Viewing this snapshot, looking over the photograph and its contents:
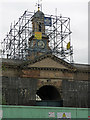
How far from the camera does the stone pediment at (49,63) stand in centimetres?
4031

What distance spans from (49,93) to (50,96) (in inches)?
23.2

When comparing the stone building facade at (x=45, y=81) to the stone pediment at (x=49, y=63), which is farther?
the stone pediment at (x=49, y=63)

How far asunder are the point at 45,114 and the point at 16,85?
A: 14304mm

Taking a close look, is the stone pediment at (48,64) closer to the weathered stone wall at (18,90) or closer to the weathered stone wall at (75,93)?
the weathered stone wall at (75,93)

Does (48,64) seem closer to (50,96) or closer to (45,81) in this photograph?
(45,81)

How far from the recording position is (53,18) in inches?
1785

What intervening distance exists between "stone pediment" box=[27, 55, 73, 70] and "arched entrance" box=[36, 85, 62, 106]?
3.41 m

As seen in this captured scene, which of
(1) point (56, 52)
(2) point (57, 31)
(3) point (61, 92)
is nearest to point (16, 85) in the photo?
(3) point (61, 92)

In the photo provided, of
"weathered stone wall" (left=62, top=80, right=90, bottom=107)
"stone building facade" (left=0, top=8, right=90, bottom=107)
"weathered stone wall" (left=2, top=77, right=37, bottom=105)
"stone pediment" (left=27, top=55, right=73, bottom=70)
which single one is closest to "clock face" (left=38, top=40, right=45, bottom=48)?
"stone building facade" (left=0, top=8, right=90, bottom=107)

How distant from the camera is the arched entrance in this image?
39.5 meters

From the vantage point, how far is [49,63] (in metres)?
41.2

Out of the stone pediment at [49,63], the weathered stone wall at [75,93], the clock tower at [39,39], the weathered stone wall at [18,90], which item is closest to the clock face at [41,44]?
the clock tower at [39,39]

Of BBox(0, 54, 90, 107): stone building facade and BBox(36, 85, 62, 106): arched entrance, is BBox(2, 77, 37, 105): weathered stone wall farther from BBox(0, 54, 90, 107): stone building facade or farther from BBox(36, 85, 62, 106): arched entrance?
BBox(36, 85, 62, 106): arched entrance

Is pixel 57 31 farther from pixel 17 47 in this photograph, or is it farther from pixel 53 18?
pixel 17 47
